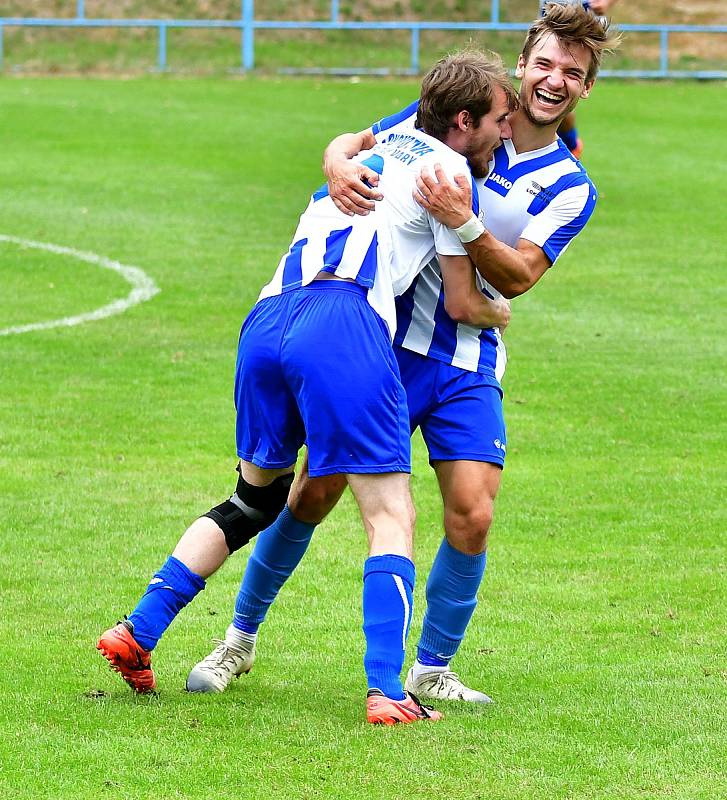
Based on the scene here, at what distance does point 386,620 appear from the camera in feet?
14.8

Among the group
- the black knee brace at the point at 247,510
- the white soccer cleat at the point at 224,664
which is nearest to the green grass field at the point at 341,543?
the white soccer cleat at the point at 224,664

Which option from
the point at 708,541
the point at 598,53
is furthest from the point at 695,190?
the point at 598,53

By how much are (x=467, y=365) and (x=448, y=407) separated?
17 cm

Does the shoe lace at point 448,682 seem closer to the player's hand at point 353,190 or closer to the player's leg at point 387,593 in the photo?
the player's leg at point 387,593

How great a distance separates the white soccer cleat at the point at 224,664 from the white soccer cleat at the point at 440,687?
56 centimetres

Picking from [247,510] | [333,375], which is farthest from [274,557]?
[333,375]

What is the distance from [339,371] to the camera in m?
4.44

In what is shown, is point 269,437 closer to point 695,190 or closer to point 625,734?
point 625,734

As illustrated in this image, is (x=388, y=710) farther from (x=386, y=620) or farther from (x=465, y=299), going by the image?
(x=465, y=299)

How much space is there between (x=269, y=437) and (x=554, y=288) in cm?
887

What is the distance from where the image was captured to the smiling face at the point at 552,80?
511 centimetres

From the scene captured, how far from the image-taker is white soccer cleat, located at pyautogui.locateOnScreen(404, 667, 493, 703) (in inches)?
194

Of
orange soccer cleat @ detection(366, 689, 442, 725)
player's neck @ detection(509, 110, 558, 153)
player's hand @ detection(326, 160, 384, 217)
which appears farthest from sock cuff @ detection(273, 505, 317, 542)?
player's neck @ detection(509, 110, 558, 153)

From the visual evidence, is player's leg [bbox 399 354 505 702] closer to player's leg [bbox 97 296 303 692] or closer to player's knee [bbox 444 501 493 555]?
player's knee [bbox 444 501 493 555]
